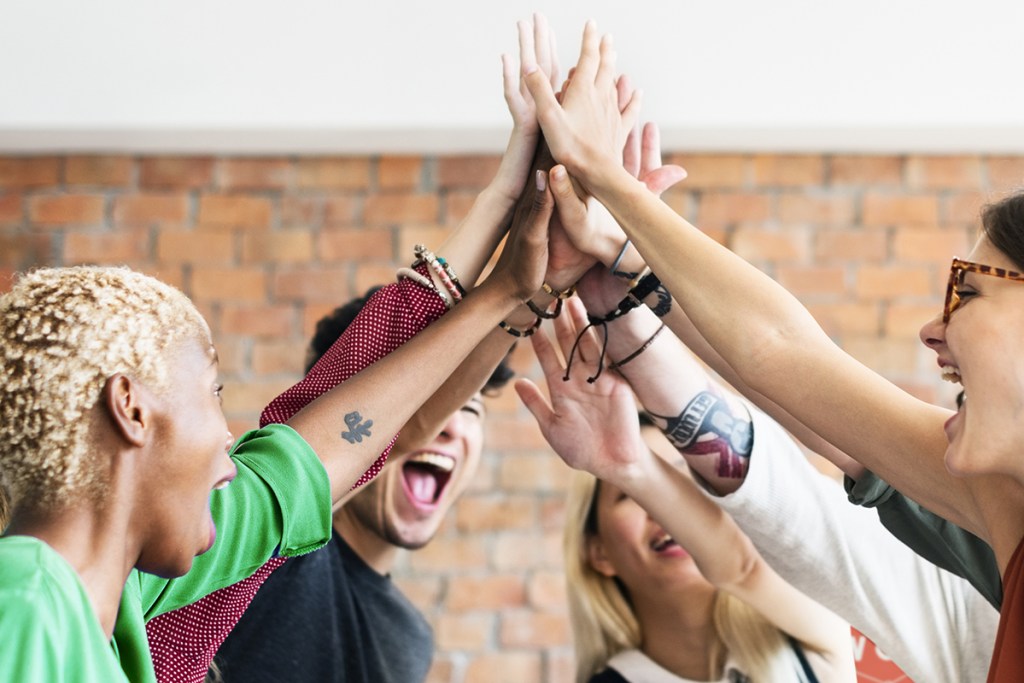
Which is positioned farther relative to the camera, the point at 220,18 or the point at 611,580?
the point at 220,18

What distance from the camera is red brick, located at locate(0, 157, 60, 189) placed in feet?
10.2

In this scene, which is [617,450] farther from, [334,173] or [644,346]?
[334,173]

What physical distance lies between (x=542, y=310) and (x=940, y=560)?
625mm

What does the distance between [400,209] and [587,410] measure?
134cm

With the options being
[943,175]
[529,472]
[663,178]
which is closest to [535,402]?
[663,178]

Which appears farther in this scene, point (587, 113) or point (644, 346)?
point (644, 346)

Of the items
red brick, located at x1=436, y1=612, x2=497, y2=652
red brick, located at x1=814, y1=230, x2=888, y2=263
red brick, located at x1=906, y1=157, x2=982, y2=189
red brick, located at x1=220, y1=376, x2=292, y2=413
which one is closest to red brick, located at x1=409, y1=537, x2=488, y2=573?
red brick, located at x1=436, y1=612, x2=497, y2=652

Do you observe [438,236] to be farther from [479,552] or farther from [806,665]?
[806,665]

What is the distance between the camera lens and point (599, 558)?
2383mm

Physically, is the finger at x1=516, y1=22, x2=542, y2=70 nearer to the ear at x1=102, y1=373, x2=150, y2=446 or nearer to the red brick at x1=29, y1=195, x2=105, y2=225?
the ear at x1=102, y1=373, x2=150, y2=446

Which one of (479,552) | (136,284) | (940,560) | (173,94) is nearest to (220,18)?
(173,94)

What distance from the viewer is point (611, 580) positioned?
2377 mm

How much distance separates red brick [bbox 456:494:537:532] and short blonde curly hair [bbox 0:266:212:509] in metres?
2.04

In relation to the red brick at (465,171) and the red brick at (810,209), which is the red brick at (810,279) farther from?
the red brick at (465,171)
